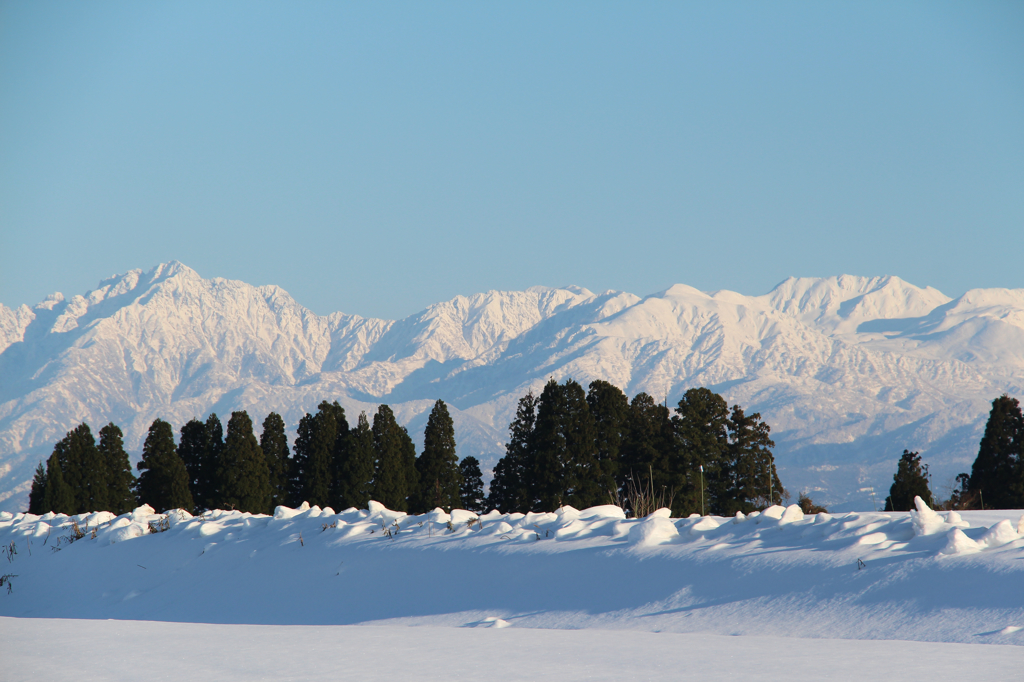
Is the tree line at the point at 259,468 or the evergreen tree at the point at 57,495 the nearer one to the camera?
the evergreen tree at the point at 57,495

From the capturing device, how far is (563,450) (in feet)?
95.0

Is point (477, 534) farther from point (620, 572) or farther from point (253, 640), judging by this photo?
point (253, 640)

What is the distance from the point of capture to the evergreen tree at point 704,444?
28984mm

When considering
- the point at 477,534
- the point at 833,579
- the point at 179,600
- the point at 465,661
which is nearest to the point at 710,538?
the point at 833,579

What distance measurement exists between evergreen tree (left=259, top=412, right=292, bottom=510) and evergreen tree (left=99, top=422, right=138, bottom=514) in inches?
170

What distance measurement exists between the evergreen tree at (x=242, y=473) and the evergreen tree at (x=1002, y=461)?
70.4 ft

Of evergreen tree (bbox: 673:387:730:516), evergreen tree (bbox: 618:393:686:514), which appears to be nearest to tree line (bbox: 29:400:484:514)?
evergreen tree (bbox: 618:393:686:514)

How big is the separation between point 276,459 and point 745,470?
15371mm

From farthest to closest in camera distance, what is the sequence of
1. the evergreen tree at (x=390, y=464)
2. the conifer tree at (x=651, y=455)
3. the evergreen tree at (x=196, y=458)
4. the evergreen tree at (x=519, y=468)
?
the evergreen tree at (x=196, y=458)
the evergreen tree at (x=390, y=464)
the evergreen tree at (x=519, y=468)
the conifer tree at (x=651, y=455)

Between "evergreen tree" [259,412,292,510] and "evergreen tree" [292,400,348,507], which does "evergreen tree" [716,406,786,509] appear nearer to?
"evergreen tree" [292,400,348,507]

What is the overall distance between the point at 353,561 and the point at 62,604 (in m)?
3.47

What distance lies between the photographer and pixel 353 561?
9.48 metres

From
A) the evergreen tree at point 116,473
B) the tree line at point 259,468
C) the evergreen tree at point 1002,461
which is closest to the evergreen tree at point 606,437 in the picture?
the tree line at point 259,468

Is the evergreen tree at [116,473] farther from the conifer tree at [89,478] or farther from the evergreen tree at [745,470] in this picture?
the evergreen tree at [745,470]
